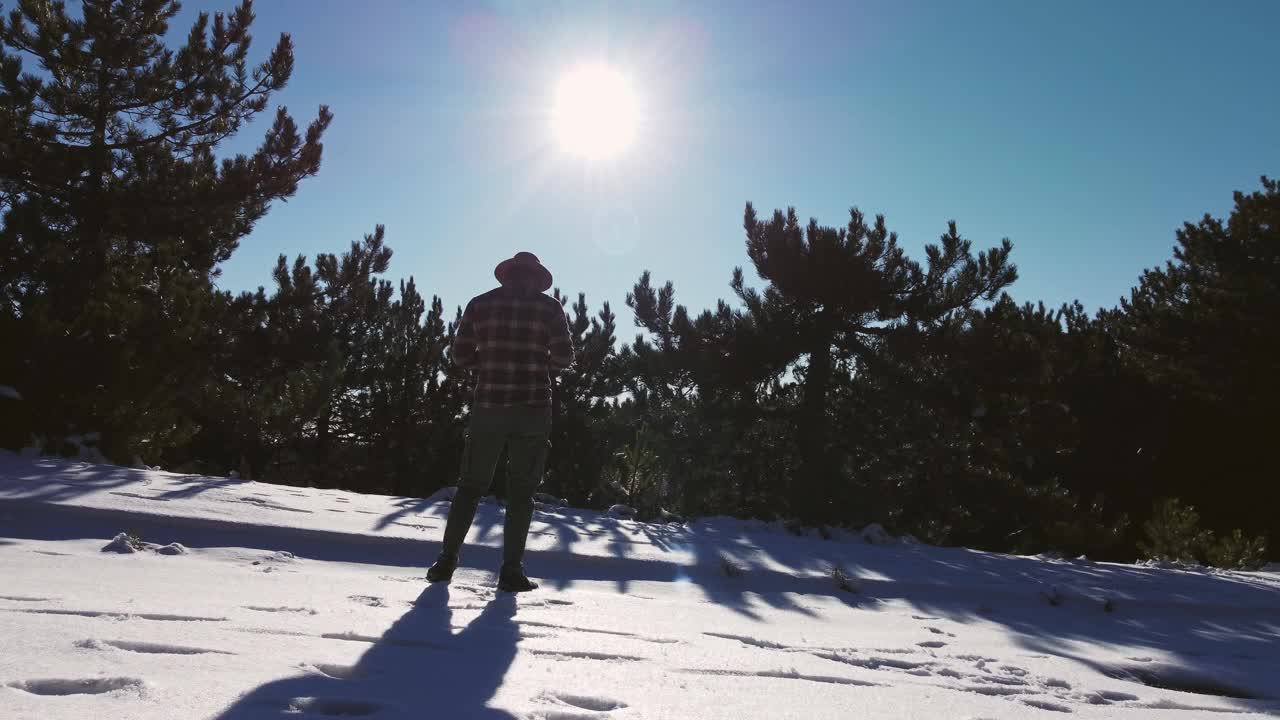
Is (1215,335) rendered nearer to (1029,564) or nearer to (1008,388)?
(1008,388)

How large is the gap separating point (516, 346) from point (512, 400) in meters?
0.27

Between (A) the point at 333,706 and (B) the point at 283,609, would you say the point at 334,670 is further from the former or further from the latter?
(B) the point at 283,609

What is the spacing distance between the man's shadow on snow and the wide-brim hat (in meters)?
1.85

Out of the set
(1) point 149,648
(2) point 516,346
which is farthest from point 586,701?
(2) point 516,346

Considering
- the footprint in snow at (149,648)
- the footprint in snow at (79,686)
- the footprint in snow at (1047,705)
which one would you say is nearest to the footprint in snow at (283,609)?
the footprint in snow at (149,648)

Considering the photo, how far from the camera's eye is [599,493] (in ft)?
35.8

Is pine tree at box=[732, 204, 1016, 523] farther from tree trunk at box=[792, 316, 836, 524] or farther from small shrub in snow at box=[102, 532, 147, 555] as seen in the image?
small shrub in snow at box=[102, 532, 147, 555]

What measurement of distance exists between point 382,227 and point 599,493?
8.58 meters

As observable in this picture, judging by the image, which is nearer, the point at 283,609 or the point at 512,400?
the point at 283,609

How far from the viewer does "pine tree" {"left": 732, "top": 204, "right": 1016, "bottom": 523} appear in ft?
32.3

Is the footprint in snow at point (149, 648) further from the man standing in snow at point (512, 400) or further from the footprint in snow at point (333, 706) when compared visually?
the man standing in snow at point (512, 400)

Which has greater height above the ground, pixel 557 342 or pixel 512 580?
pixel 557 342

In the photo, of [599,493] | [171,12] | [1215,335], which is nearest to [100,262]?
[171,12]

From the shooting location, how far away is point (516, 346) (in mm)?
3701
